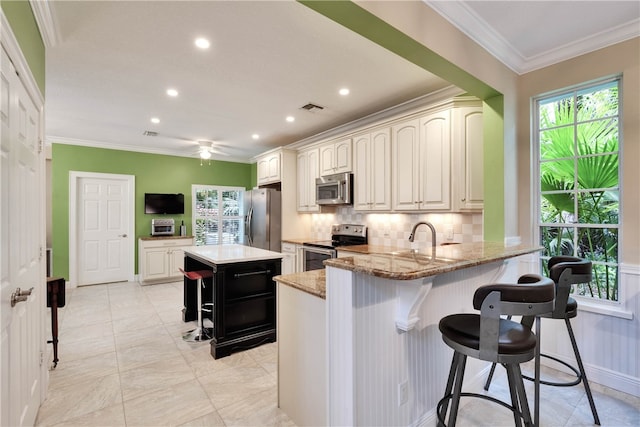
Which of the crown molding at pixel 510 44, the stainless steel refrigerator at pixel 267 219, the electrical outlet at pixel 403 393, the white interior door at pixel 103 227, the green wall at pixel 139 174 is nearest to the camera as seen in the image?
the electrical outlet at pixel 403 393

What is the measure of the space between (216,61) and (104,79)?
1233 mm

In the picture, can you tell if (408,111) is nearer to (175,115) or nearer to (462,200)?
(462,200)

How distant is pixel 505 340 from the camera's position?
4.33 feet

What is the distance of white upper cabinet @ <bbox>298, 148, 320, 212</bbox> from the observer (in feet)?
15.6

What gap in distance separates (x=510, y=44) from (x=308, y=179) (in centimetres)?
Answer: 315

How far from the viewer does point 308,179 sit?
194 inches

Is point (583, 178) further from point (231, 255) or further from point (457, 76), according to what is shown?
point (231, 255)

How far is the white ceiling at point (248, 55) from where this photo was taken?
196 cm

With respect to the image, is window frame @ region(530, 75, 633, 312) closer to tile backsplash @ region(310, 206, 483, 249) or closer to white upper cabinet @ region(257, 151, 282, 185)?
tile backsplash @ region(310, 206, 483, 249)

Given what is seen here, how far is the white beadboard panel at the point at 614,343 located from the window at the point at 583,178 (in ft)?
0.47

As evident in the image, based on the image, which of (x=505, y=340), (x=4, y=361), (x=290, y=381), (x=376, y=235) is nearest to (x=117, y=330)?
(x=4, y=361)

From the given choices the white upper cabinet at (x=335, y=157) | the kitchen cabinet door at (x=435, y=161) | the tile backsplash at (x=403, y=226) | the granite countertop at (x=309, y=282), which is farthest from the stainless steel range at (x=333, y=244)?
the granite countertop at (x=309, y=282)

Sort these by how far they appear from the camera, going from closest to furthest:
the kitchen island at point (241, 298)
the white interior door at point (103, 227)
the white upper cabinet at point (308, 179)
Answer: the kitchen island at point (241, 298), the white upper cabinet at point (308, 179), the white interior door at point (103, 227)

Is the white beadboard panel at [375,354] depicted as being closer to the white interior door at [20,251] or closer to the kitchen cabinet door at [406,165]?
the white interior door at [20,251]
